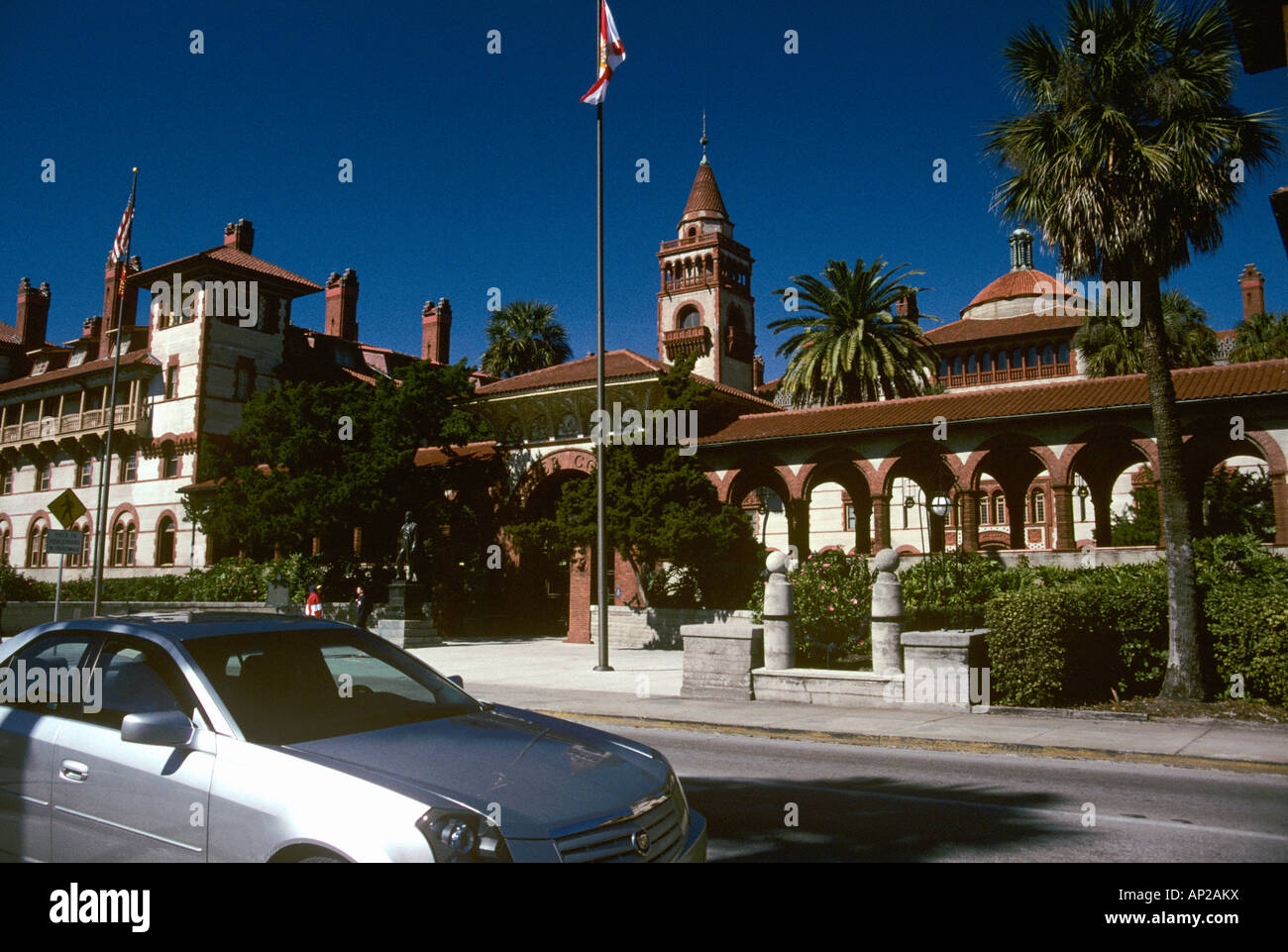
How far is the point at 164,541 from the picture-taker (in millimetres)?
45531

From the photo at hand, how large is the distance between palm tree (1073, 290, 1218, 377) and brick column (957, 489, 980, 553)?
12680mm

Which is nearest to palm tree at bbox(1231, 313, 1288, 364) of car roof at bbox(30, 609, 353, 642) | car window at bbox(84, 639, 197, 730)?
car roof at bbox(30, 609, 353, 642)

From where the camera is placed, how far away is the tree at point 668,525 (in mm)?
26453

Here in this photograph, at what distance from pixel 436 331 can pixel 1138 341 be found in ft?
128

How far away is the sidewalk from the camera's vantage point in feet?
30.8

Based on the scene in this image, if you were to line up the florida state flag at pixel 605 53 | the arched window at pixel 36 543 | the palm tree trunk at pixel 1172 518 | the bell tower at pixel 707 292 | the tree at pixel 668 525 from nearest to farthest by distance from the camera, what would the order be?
the palm tree trunk at pixel 1172 518 → the florida state flag at pixel 605 53 → the tree at pixel 668 525 → the arched window at pixel 36 543 → the bell tower at pixel 707 292

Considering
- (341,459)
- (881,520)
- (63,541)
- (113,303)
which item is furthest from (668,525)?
(113,303)

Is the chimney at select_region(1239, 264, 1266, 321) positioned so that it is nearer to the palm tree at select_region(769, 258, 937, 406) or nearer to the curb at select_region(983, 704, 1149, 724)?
the palm tree at select_region(769, 258, 937, 406)

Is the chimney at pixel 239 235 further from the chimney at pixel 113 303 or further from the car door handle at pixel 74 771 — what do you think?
the car door handle at pixel 74 771

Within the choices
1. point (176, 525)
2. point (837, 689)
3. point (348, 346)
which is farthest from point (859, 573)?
point (348, 346)

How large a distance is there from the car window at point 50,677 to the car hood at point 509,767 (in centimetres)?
160

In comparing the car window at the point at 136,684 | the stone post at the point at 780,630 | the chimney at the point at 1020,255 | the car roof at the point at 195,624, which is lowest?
the stone post at the point at 780,630

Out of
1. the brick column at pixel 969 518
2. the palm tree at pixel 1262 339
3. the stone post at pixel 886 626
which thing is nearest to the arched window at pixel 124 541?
the brick column at pixel 969 518
